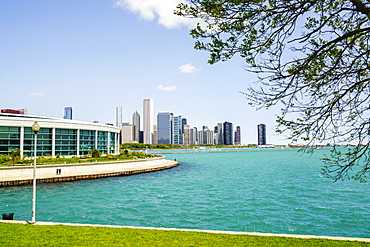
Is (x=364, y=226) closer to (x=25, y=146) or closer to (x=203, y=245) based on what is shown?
(x=203, y=245)

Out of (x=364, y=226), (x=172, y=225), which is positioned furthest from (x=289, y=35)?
(x=364, y=226)

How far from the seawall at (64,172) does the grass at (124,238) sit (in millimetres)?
29456

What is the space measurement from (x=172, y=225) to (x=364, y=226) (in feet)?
42.6

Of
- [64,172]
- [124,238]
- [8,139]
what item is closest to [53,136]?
[8,139]

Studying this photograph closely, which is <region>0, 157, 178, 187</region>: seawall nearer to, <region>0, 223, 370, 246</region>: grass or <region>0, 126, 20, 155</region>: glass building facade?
<region>0, 126, 20, 155</region>: glass building facade

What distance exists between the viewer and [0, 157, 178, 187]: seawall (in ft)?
124

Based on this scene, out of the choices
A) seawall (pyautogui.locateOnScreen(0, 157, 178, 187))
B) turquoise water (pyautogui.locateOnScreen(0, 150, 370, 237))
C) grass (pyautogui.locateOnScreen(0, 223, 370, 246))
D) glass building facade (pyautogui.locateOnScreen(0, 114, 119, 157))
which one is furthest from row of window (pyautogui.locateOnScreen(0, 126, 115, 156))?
grass (pyautogui.locateOnScreen(0, 223, 370, 246))

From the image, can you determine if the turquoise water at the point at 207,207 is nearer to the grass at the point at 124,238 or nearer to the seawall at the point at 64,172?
the seawall at the point at 64,172

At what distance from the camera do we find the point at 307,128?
8.43m

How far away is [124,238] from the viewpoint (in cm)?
1077

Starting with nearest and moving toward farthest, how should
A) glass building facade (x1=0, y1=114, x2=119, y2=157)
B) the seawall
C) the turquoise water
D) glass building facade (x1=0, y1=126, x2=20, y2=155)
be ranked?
the turquoise water → the seawall → glass building facade (x1=0, y1=126, x2=20, y2=155) → glass building facade (x1=0, y1=114, x2=119, y2=157)

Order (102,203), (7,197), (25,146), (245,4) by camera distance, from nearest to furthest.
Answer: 1. (245,4)
2. (102,203)
3. (7,197)
4. (25,146)

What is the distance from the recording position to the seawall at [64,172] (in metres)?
37.7

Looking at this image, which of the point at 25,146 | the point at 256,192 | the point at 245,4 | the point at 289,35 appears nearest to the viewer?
the point at 245,4
